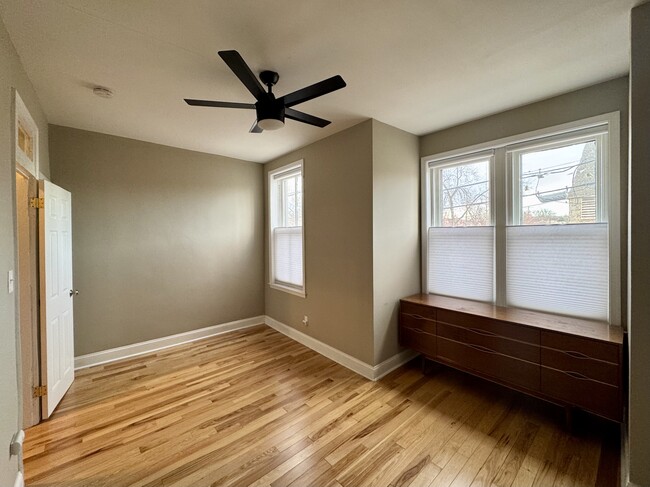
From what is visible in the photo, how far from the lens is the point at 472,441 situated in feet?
6.62

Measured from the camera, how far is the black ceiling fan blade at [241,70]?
1.41m

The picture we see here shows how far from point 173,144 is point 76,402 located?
3031 mm

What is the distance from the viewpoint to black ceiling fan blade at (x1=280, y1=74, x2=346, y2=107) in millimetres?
1622

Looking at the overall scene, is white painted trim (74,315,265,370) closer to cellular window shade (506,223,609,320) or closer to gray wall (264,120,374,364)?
gray wall (264,120,374,364)

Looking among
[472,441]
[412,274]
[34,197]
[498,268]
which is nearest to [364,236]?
[412,274]

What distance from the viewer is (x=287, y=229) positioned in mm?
4246

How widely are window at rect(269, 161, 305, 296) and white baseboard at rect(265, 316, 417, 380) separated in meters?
0.65

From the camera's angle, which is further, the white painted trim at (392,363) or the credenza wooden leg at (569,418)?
the white painted trim at (392,363)

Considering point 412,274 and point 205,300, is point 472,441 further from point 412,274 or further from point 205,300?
point 205,300

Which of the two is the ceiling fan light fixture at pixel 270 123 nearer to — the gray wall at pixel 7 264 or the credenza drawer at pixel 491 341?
the gray wall at pixel 7 264

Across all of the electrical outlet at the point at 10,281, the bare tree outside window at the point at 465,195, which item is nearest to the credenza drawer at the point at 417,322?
the bare tree outside window at the point at 465,195

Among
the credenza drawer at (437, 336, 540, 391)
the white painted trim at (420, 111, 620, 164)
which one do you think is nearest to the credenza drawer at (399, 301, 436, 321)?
the credenza drawer at (437, 336, 540, 391)

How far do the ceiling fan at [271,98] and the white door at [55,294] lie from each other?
1.75 m

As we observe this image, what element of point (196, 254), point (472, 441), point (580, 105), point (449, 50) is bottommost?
point (472, 441)
